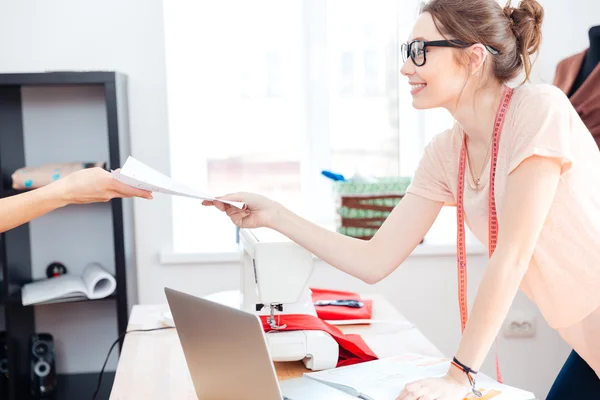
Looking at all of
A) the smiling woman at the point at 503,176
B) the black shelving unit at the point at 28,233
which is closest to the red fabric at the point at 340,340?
the smiling woman at the point at 503,176

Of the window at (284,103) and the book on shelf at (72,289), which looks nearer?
the book on shelf at (72,289)

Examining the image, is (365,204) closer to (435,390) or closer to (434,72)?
(434,72)

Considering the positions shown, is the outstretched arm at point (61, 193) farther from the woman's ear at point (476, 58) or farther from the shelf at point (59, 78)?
the shelf at point (59, 78)

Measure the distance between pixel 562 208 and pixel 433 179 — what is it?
1.25 ft

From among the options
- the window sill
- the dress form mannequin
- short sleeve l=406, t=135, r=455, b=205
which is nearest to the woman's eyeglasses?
short sleeve l=406, t=135, r=455, b=205

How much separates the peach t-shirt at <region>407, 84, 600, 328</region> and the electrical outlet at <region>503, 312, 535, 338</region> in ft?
5.42

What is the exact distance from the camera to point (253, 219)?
1996 mm

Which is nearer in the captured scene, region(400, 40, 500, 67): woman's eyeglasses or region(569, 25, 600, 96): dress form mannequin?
region(400, 40, 500, 67): woman's eyeglasses

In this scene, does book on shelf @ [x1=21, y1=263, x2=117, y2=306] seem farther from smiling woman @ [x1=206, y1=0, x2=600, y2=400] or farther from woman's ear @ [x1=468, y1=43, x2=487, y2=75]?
woman's ear @ [x1=468, y1=43, x2=487, y2=75]

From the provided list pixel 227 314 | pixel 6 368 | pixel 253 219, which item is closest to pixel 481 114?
pixel 253 219

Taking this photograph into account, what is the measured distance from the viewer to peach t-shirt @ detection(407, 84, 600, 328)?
1.55 metres

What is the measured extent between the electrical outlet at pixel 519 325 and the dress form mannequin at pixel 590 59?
1.03 metres

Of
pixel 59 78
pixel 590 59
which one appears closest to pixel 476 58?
pixel 590 59

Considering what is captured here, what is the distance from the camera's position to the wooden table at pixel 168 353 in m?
1.68
